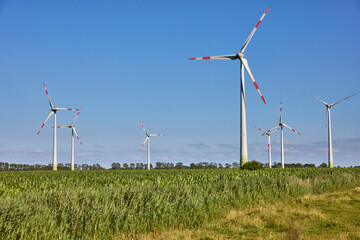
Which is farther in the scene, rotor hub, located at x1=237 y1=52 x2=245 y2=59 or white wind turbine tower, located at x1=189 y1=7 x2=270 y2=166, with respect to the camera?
rotor hub, located at x1=237 y1=52 x2=245 y2=59

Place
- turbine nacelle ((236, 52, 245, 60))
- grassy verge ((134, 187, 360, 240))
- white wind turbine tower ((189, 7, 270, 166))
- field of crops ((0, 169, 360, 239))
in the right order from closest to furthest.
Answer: field of crops ((0, 169, 360, 239)), grassy verge ((134, 187, 360, 240)), white wind turbine tower ((189, 7, 270, 166)), turbine nacelle ((236, 52, 245, 60))

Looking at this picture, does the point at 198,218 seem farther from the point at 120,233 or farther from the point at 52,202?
the point at 52,202

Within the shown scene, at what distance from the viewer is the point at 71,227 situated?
12.5m

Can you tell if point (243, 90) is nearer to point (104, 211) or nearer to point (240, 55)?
point (240, 55)

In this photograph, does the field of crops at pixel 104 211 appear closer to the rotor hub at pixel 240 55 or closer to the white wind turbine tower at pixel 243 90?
the white wind turbine tower at pixel 243 90

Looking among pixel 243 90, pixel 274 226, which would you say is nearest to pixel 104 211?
pixel 274 226

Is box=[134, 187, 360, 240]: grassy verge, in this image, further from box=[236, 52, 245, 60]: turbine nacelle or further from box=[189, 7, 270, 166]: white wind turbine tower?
box=[236, 52, 245, 60]: turbine nacelle

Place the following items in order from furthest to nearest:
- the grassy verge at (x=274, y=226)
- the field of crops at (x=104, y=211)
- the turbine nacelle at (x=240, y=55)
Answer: the turbine nacelle at (x=240, y=55) < the grassy verge at (x=274, y=226) < the field of crops at (x=104, y=211)

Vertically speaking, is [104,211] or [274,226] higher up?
[104,211]

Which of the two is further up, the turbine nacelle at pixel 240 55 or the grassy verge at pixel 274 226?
the turbine nacelle at pixel 240 55

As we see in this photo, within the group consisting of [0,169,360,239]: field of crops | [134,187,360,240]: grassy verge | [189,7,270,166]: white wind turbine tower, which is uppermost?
[189,7,270,166]: white wind turbine tower

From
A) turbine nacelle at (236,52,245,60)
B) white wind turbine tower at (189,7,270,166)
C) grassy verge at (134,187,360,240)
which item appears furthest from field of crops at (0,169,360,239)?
turbine nacelle at (236,52,245,60)

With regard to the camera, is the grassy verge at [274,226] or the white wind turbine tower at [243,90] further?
the white wind turbine tower at [243,90]

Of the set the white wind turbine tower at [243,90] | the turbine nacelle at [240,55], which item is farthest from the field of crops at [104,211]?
the turbine nacelle at [240,55]
